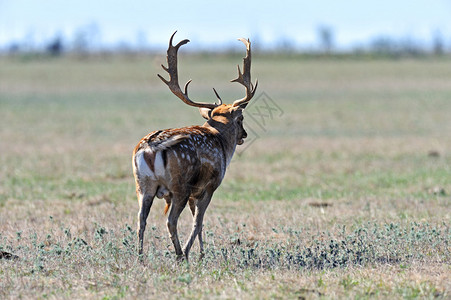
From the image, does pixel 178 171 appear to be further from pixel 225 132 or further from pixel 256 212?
pixel 256 212

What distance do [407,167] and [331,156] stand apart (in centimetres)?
274

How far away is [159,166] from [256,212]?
14.2 feet

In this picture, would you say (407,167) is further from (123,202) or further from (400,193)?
(123,202)

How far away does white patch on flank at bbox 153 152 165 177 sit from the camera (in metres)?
8.34

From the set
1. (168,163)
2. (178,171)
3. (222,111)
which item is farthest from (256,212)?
(168,163)

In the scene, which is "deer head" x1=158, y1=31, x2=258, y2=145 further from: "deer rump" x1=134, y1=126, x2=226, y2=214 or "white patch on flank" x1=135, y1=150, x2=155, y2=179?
"white patch on flank" x1=135, y1=150, x2=155, y2=179

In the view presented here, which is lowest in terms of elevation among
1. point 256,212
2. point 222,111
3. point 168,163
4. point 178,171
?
point 256,212

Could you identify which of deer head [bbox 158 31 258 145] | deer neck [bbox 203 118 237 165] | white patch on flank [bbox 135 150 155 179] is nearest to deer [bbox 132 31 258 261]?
white patch on flank [bbox 135 150 155 179]

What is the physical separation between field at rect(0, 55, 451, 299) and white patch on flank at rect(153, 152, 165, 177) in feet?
3.02

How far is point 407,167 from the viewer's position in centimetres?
1789

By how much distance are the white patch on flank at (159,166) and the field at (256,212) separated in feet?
3.02

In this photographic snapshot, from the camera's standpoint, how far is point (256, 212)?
12.4 meters

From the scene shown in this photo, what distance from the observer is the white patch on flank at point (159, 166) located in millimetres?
8344

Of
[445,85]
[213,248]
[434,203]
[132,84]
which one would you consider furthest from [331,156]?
[132,84]
